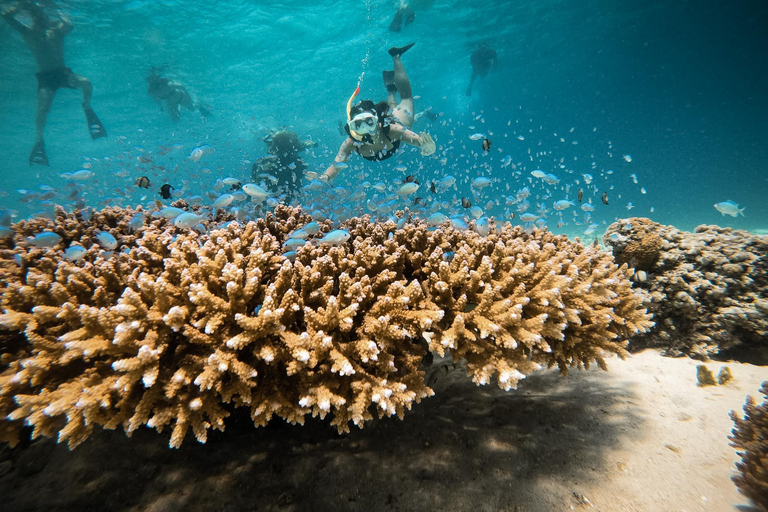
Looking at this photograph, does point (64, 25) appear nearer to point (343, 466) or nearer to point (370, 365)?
point (370, 365)

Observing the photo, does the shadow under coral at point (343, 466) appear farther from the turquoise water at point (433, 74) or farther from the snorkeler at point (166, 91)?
the snorkeler at point (166, 91)

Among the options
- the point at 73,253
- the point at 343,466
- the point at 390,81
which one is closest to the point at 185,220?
the point at 73,253

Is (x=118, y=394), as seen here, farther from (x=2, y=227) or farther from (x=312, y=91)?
(x=312, y=91)

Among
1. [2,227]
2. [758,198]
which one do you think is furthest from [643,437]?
[758,198]

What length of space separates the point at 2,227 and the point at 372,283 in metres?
4.79

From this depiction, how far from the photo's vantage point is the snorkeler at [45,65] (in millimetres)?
19078

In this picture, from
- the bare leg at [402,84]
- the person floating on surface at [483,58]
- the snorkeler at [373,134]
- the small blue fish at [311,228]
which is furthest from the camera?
the person floating on surface at [483,58]

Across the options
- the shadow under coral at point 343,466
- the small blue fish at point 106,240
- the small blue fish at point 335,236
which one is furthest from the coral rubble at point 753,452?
the small blue fish at point 106,240

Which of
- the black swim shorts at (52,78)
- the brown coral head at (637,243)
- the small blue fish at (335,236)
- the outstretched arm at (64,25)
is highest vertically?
the outstretched arm at (64,25)

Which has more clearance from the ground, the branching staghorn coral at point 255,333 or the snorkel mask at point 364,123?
the snorkel mask at point 364,123

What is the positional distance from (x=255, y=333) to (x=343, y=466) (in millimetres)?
1301

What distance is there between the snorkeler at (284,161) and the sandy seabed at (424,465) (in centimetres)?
1575

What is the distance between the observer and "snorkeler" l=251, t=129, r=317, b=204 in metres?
17.1

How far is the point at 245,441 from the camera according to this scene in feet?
8.02
